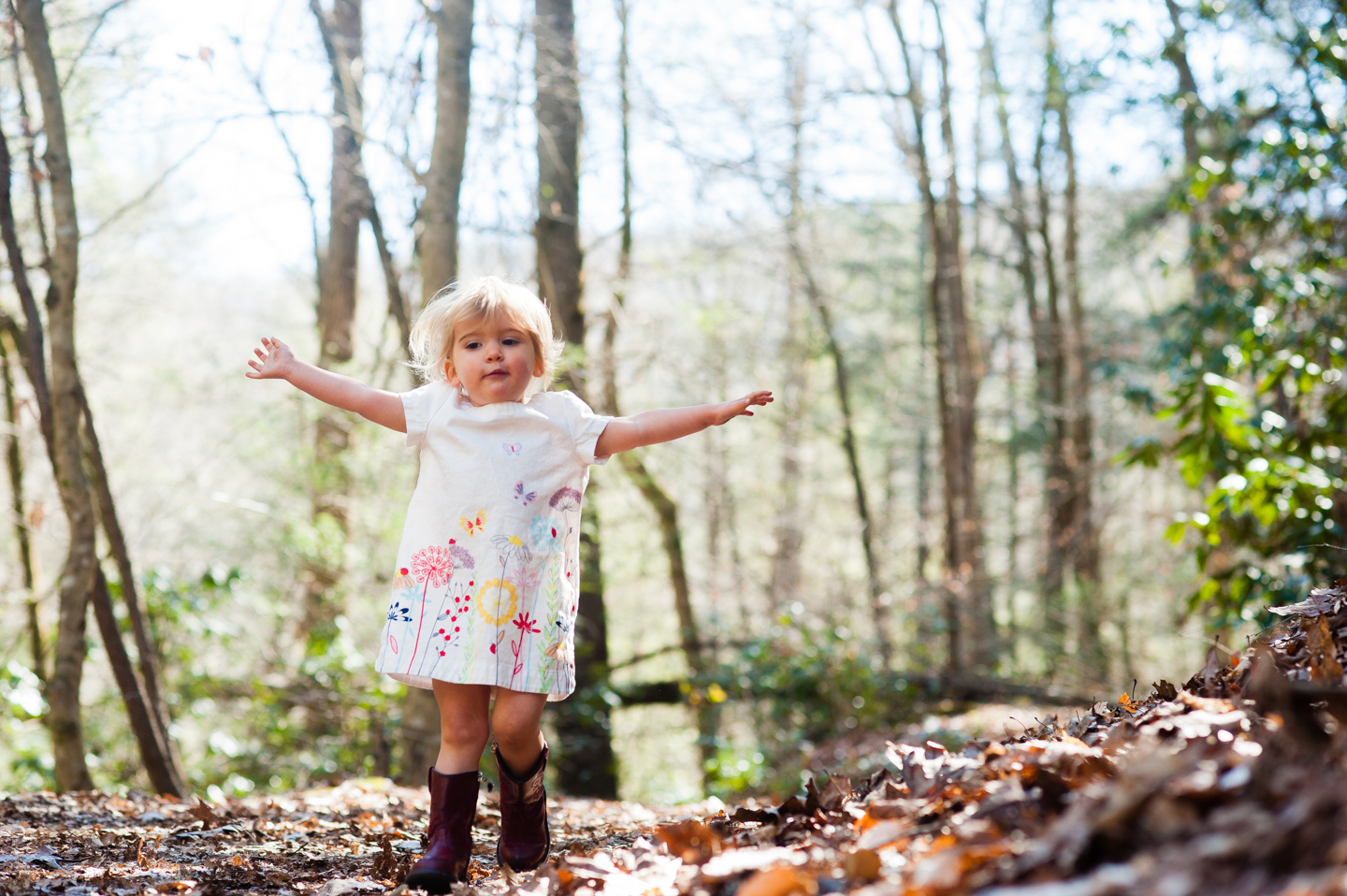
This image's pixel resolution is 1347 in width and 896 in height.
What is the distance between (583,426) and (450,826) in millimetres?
1083

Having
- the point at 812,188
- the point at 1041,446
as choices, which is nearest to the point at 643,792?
the point at 812,188

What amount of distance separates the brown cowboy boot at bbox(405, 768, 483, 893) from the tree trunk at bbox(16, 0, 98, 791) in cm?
240

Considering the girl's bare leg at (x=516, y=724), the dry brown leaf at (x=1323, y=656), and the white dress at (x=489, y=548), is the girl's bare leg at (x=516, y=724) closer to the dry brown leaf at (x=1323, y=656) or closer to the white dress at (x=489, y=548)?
the white dress at (x=489, y=548)

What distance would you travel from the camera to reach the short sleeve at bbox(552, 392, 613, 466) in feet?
8.81

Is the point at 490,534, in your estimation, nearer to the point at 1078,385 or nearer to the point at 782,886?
the point at 782,886

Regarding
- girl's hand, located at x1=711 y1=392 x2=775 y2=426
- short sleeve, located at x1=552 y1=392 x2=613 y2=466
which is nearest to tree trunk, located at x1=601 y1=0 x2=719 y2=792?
short sleeve, located at x1=552 y1=392 x2=613 y2=466

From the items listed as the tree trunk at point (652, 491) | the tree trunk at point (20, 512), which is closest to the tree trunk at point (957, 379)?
the tree trunk at point (652, 491)

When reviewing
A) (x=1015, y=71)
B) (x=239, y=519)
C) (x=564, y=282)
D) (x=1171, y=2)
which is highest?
(x=1015, y=71)

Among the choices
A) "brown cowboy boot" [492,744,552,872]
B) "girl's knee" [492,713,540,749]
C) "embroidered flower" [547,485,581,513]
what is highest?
"embroidered flower" [547,485,581,513]

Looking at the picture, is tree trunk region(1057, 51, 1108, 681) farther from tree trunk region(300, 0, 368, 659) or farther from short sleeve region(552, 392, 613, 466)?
short sleeve region(552, 392, 613, 466)

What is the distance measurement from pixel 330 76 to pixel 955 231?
7.80 meters

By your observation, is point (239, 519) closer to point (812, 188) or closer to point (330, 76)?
point (330, 76)

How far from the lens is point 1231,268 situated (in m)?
5.98

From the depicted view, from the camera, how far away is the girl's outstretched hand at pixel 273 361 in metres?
2.66
